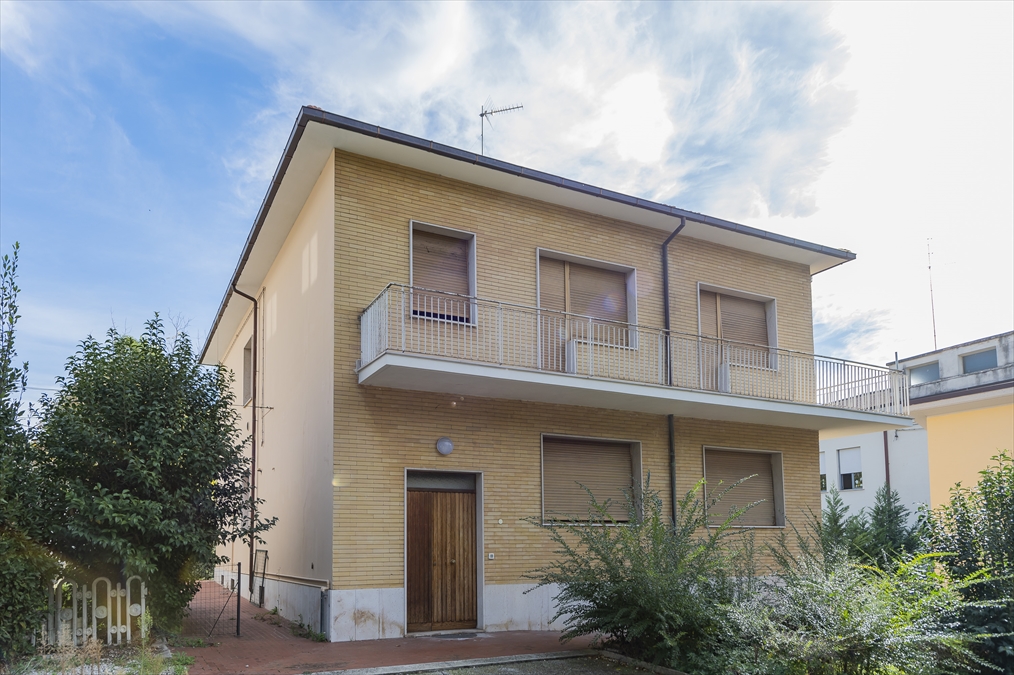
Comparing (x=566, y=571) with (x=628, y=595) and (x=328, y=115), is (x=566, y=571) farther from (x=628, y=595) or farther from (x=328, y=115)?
(x=328, y=115)

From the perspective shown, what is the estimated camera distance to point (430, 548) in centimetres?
1196

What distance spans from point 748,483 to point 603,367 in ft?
14.1

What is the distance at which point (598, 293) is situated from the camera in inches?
573

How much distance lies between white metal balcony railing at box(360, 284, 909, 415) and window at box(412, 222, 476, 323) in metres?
0.03

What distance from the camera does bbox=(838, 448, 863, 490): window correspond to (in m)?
28.6

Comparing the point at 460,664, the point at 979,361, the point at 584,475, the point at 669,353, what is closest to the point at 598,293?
the point at 669,353

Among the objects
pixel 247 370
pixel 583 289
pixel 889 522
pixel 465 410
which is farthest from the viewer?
pixel 247 370

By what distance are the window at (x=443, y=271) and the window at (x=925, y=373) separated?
16.6 m

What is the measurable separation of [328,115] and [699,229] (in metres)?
7.48

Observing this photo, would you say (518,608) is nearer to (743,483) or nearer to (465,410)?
(465,410)

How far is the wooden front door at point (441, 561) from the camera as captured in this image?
38.6ft

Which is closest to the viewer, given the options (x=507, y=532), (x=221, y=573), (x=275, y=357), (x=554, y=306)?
(x=507, y=532)

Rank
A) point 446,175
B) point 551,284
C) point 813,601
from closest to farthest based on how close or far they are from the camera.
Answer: point 813,601
point 446,175
point 551,284

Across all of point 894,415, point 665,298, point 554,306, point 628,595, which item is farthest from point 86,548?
point 894,415
